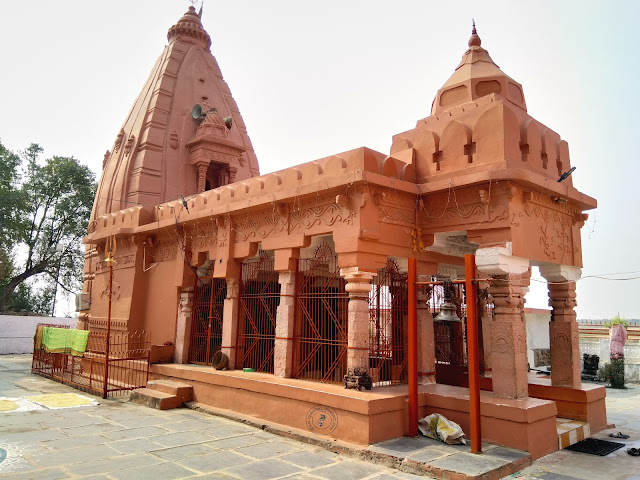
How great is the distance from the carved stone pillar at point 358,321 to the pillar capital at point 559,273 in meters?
2.89

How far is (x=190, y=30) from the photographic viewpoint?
1578 centimetres

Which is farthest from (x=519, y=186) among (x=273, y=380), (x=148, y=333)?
(x=148, y=333)

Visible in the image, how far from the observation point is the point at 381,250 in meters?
6.54

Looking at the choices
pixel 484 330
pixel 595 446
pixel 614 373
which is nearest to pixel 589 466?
pixel 595 446

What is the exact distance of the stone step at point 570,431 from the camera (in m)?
5.82

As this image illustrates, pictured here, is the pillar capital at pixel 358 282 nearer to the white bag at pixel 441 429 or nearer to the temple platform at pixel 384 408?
the temple platform at pixel 384 408

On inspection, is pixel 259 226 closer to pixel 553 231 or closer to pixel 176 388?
pixel 176 388

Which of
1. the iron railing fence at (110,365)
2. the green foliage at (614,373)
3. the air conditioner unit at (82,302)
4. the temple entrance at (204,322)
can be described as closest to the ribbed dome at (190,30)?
the air conditioner unit at (82,302)

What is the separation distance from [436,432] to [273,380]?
2474 mm

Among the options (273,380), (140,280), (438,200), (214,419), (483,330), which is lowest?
(214,419)

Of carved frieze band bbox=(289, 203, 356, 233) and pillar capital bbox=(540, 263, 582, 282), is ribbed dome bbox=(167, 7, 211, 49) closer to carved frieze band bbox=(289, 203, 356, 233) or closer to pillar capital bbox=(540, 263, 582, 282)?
carved frieze band bbox=(289, 203, 356, 233)

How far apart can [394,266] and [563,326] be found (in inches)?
106

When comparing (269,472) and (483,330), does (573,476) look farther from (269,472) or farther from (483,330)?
(483,330)

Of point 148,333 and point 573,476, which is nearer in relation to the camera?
point 573,476
